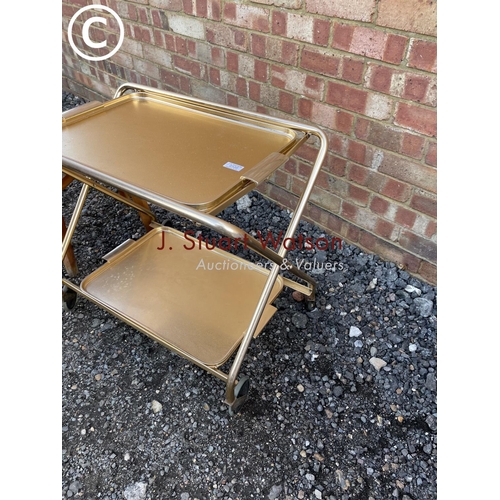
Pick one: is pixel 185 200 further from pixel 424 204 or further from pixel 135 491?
pixel 424 204

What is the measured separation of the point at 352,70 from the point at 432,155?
470 mm

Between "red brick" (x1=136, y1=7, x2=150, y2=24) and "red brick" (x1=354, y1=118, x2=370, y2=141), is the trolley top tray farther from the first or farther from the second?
"red brick" (x1=136, y1=7, x2=150, y2=24)

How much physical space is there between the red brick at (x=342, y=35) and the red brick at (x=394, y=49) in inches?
6.1

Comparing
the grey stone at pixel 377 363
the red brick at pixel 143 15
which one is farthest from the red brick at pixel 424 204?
the red brick at pixel 143 15

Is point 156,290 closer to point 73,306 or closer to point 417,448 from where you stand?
point 73,306

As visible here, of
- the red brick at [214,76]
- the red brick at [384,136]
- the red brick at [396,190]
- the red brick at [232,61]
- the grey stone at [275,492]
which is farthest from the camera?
the red brick at [214,76]

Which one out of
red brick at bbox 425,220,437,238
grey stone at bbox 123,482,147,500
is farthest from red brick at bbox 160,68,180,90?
grey stone at bbox 123,482,147,500

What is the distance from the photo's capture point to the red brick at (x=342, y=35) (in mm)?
1482

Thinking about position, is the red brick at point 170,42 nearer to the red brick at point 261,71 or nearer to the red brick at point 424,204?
the red brick at point 261,71

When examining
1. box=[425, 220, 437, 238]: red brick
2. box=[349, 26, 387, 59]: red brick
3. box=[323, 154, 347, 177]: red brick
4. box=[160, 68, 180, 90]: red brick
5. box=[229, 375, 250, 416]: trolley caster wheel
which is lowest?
box=[229, 375, 250, 416]: trolley caster wheel

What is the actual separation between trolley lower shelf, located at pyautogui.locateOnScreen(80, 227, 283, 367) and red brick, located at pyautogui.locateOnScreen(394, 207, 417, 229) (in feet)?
2.10

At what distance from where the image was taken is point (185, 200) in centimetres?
105

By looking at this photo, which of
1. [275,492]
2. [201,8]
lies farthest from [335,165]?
[275,492]

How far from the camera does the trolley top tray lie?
3.67 ft
